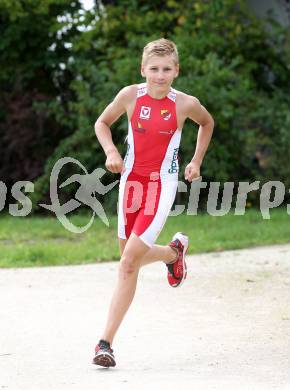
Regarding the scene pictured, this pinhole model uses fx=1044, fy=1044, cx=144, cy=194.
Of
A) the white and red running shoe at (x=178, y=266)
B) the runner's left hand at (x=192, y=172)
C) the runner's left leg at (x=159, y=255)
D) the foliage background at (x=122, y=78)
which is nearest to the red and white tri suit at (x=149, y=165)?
the runner's left hand at (x=192, y=172)

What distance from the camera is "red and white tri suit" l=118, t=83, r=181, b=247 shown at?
6605 millimetres

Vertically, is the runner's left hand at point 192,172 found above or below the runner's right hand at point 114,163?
above

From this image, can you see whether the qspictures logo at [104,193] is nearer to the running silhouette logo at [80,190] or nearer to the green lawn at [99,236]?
the running silhouette logo at [80,190]

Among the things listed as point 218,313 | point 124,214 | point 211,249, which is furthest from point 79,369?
point 211,249

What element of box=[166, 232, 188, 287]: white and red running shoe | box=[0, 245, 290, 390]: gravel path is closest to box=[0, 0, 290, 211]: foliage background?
box=[0, 245, 290, 390]: gravel path

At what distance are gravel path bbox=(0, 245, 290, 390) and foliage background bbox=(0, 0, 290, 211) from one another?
5110mm

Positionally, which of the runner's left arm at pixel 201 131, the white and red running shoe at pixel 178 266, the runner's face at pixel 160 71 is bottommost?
the white and red running shoe at pixel 178 266

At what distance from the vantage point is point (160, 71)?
259 inches

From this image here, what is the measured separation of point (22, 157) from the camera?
54.5 feet

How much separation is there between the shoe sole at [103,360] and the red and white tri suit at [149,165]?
2.73ft

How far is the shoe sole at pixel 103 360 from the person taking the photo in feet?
20.3

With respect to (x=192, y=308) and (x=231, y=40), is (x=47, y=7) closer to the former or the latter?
(x=231, y=40)

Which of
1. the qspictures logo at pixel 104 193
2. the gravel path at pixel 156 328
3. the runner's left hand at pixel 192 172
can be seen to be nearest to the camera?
the gravel path at pixel 156 328

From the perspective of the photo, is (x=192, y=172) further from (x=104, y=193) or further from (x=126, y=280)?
(x=104, y=193)
